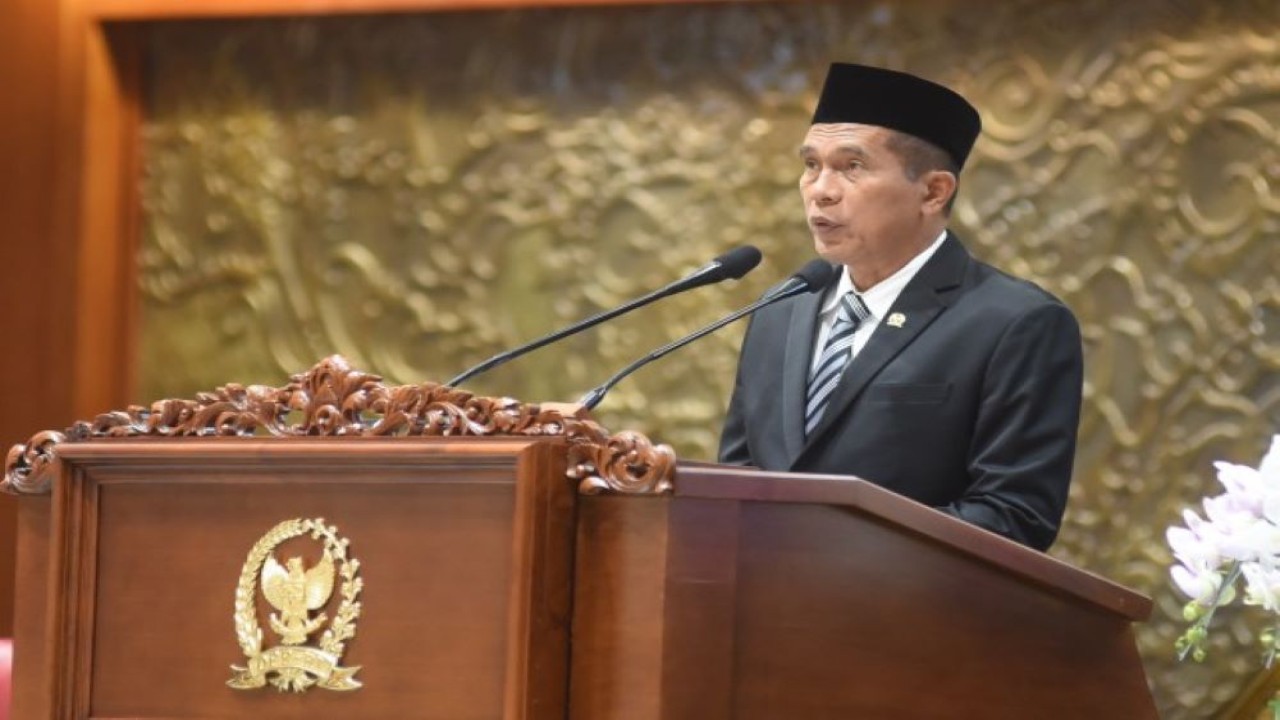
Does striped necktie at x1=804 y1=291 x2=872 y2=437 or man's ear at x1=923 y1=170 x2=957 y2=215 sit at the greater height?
man's ear at x1=923 y1=170 x2=957 y2=215

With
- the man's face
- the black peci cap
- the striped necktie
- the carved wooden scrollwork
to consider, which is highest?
the black peci cap

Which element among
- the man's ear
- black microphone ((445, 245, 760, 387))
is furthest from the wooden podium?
the man's ear

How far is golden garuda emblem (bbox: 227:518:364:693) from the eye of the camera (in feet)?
6.46

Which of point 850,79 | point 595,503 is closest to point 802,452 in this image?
point 850,79

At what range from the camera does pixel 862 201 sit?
3025 millimetres

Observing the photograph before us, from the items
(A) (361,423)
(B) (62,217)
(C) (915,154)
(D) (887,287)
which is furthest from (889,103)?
(B) (62,217)

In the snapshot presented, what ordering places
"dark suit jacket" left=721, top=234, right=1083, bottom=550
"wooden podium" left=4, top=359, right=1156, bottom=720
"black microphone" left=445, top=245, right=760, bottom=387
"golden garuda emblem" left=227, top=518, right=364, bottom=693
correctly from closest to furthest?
"wooden podium" left=4, top=359, right=1156, bottom=720 < "golden garuda emblem" left=227, top=518, right=364, bottom=693 < "black microphone" left=445, top=245, right=760, bottom=387 < "dark suit jacket" left=721, top=234, right=1083, bottom=550

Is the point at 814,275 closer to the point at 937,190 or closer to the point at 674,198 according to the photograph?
the point at 937,190

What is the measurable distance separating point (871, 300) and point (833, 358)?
Answer: 126mm

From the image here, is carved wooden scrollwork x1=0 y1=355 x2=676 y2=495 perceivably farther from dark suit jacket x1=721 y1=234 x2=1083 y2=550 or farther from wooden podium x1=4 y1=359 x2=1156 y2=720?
dark suit jacket x1=721 y1=234 x2=1083 y2=550

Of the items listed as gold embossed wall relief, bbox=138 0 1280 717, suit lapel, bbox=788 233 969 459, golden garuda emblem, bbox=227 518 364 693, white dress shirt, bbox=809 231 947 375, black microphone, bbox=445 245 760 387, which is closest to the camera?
golden garuda emblem, bbox=227 518 364 693

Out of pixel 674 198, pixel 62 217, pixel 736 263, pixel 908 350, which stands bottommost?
pixel 908 350

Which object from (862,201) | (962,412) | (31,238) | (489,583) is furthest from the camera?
(31,238)

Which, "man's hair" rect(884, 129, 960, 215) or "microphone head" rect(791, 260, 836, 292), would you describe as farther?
"man's hair" rect(884, 129, 960, 215)
